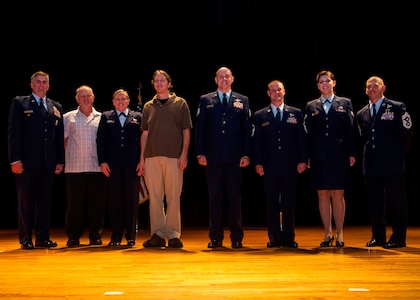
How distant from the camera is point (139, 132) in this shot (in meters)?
4.95

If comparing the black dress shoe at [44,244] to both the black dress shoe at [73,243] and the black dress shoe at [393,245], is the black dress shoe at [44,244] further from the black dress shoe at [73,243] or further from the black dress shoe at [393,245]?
the black dress shoe at [393,245]

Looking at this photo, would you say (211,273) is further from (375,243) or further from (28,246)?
(28,246)

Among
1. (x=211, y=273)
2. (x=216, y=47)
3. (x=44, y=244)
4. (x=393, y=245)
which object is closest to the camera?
(x=211, y=273)

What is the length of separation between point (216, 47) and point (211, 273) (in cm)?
519

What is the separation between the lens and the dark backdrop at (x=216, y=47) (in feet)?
25.9

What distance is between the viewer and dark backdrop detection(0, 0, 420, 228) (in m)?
7.89

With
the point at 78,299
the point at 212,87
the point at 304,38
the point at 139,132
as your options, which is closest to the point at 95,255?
the point at 139,132

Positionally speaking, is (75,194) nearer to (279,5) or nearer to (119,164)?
(119,164)

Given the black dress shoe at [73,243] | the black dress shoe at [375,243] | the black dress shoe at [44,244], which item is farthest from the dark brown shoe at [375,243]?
the black dress shoe at [44,244]

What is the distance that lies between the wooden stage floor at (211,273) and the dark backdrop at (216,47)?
12.1 feet

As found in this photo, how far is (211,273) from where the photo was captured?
321 cm

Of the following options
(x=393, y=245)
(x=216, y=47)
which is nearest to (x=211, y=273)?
(x=393, y=245)

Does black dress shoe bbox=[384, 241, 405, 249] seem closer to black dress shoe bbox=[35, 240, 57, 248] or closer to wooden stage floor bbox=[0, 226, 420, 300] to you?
wooden stage floor bbox=[0, 226, 420, 300]

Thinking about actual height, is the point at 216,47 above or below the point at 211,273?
above
